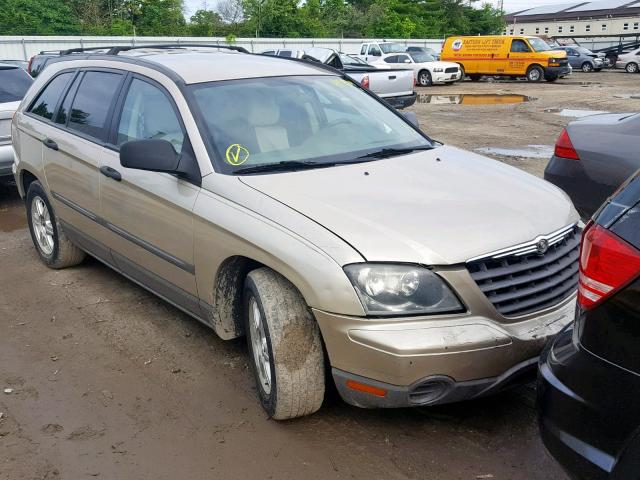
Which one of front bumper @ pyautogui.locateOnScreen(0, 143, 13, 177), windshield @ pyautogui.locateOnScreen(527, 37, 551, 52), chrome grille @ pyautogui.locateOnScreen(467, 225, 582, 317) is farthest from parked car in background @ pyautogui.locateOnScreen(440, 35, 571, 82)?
chrome grille @ pyautogui.locateOnScreen(467, 225, 582, 317)

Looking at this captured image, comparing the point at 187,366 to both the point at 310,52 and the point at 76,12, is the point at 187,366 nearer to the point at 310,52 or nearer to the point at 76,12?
the point at 310,52

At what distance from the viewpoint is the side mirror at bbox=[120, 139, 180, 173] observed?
3.66 meters

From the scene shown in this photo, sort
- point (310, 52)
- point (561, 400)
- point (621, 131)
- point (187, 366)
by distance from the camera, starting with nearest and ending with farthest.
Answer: point (561, 400) → point (187, 366) → point (621, 131) → point (310, 52)

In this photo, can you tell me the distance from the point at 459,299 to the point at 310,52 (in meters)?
19.0

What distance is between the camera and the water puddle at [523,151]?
11000 millimetres

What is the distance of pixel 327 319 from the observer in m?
2.96

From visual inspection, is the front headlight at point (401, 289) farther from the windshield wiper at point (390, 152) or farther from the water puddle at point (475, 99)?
the water puddle at point (475, 99)

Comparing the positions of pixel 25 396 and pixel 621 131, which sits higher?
pixel 621 131

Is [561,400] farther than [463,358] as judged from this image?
No

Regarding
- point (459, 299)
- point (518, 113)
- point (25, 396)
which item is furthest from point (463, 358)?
point (518, 113)

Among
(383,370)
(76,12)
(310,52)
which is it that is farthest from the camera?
(76,12)

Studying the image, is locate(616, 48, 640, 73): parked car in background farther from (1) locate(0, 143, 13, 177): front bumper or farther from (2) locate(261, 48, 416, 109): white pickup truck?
(1) locate(0, 143, 13, 177): front bumper

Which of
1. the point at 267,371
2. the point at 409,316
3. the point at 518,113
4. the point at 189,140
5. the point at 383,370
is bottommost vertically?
the point at 518,113

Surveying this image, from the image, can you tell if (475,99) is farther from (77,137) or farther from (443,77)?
(77,137)
